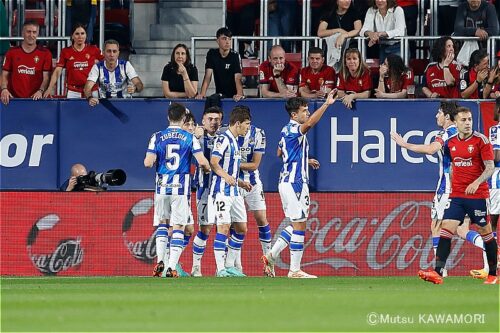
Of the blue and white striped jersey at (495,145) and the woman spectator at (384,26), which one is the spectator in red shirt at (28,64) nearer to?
the woman spectator at (384,26)

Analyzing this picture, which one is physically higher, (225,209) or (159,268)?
(225,209)

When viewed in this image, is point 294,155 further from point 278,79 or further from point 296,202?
point 278,79

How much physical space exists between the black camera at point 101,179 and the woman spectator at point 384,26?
430cm

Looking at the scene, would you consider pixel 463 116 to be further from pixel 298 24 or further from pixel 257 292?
pixel 298 24

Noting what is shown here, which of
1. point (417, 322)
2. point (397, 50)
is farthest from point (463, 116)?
point (397, 50)

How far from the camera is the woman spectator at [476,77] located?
62.9ft

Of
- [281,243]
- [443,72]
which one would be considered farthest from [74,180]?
[443,72]

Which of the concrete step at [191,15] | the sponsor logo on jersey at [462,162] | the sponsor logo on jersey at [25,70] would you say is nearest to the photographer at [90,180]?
the sponsor logo on jersey at [25,70]

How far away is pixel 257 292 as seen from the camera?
13.2m

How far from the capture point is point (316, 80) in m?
19.8

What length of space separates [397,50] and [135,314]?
34.3 feet

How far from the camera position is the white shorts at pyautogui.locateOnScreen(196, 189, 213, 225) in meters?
17.7

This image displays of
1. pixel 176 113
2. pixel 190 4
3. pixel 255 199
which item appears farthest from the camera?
pixel 190 4

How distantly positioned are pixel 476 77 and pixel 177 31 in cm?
558
